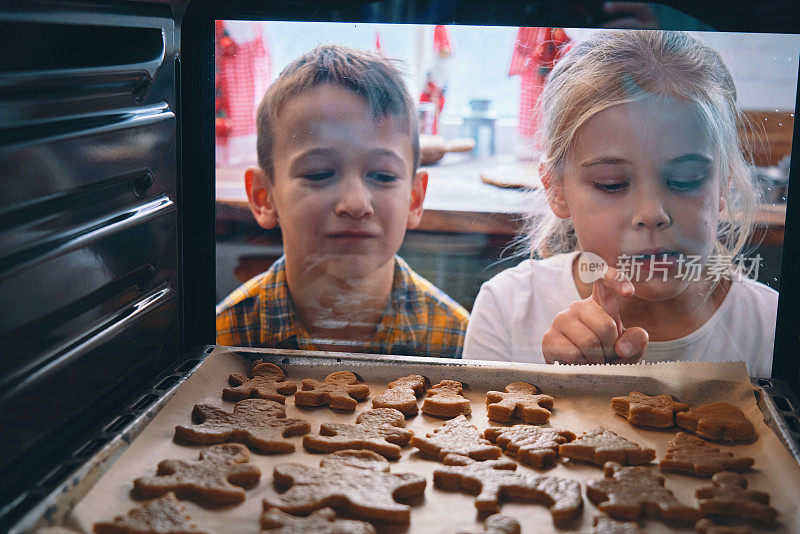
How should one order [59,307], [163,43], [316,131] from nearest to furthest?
[59,307] → [163,43] → [316,131]

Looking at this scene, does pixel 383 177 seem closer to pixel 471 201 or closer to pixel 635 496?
pixel 471 201

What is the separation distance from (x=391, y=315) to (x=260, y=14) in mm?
871

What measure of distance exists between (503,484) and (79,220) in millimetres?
1001

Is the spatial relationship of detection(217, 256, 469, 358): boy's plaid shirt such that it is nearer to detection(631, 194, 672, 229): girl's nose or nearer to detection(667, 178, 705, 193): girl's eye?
detection(631, 194, 672, 229): girl's nose

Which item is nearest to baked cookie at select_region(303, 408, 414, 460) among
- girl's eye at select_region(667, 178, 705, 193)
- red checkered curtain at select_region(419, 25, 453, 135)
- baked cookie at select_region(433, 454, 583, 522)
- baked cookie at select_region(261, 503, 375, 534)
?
baked cookie at select_region(433, 454, 583, 522)

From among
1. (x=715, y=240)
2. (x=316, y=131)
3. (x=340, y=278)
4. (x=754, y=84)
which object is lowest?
(x=340, y=278)

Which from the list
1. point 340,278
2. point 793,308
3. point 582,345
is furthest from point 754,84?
point 340,278

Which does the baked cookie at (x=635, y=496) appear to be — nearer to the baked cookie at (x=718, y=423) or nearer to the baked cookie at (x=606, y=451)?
the baked cookie at (x=606, y=451)

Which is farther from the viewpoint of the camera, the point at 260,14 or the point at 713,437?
the point at 260,14

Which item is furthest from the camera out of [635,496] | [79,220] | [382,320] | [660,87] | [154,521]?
[382,320]

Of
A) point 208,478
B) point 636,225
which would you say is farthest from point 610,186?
point 208,478

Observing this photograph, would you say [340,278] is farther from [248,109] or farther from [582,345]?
[582,345]

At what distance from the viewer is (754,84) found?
187 cm

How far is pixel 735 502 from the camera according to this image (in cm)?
141
